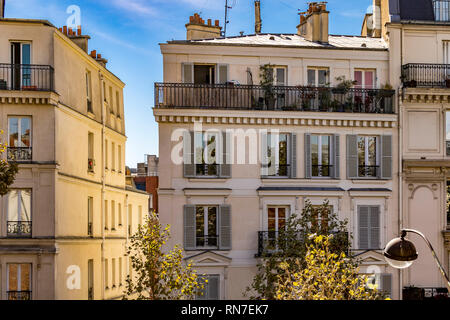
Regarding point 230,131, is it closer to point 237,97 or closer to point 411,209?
point 237,97

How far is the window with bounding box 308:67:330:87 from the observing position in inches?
1318

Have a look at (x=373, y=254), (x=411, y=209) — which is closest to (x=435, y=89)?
(x=411, y=209)

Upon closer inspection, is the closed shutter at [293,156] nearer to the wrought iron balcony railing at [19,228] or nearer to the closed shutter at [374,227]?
the closed shutter at [374,227]

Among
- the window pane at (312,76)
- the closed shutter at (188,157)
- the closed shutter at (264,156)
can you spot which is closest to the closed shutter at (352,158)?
the window pane at (312,76)

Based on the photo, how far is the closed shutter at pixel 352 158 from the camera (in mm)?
32562

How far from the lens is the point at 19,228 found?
3322 centimetres

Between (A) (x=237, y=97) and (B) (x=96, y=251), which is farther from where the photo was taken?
(B) (x=96, y=251)

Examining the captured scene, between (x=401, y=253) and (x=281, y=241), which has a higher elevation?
(x=401, y=253)

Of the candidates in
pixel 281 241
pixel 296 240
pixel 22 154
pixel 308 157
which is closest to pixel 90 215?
pixel 22 154

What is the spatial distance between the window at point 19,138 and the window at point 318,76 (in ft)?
39.6

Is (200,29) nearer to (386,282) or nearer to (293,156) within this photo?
(293,156)

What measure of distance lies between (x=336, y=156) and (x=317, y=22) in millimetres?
6940

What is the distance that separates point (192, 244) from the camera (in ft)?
101

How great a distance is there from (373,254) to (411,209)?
256 cm
